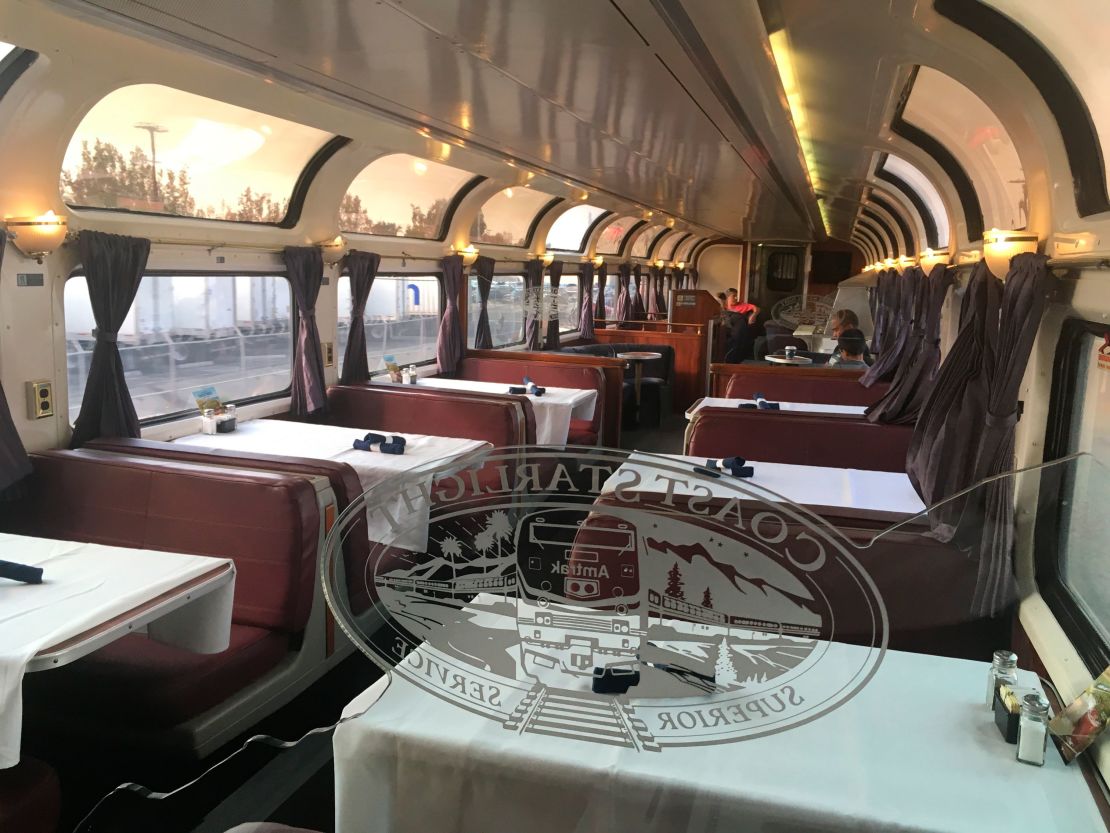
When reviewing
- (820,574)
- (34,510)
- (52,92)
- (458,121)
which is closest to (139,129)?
(52,92)

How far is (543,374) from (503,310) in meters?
2.28

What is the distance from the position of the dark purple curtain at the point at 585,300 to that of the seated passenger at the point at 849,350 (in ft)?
14.0

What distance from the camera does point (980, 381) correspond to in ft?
12.8

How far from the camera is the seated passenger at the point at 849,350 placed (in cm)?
934

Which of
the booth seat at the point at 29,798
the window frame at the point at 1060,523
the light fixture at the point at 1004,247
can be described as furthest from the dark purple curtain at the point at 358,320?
the window frame at the point at 1060,523

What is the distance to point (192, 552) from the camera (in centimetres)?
378

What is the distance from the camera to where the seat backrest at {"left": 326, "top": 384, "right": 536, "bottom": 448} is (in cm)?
649

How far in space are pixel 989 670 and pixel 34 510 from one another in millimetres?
4163

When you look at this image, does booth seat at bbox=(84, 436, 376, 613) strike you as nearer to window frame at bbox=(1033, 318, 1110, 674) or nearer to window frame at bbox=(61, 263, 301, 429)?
window frame at bbox=(61, 263, 301, 429)

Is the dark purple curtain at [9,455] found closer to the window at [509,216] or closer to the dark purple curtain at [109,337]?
the dark purple curtain at [109,337]

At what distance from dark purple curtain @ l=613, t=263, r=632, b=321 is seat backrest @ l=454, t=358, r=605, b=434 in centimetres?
740

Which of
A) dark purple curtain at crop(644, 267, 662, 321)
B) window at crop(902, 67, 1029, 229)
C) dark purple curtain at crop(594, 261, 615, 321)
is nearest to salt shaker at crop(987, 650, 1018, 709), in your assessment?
window at crop(902, 67, 1029, 229)

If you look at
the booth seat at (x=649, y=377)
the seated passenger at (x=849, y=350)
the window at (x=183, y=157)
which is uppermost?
the window at (x=183, y=157)

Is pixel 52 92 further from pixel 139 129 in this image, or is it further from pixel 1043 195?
pixel 1043 195
